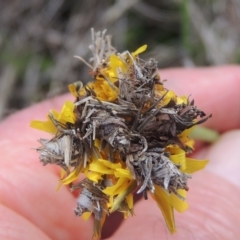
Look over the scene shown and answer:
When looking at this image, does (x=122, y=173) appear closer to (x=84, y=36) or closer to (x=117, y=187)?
(x=117, y=187)

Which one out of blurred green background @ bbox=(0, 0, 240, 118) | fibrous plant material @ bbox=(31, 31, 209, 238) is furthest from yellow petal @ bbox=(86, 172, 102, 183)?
blurred green background @ bbox=(0, 0, 240, 118)

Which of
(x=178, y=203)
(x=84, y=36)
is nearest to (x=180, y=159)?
(x=178, y=203)

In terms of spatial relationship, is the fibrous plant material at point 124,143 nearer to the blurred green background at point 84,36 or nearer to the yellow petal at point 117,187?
the yellow petal at point 117,187

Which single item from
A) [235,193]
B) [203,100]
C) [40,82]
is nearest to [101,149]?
[235,193]

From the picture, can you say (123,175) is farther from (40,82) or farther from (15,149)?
(40,82)

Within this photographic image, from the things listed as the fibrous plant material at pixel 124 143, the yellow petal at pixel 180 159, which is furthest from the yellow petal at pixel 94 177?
the yellow petal at pixel 180 159

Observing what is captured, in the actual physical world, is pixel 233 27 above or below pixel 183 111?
below
